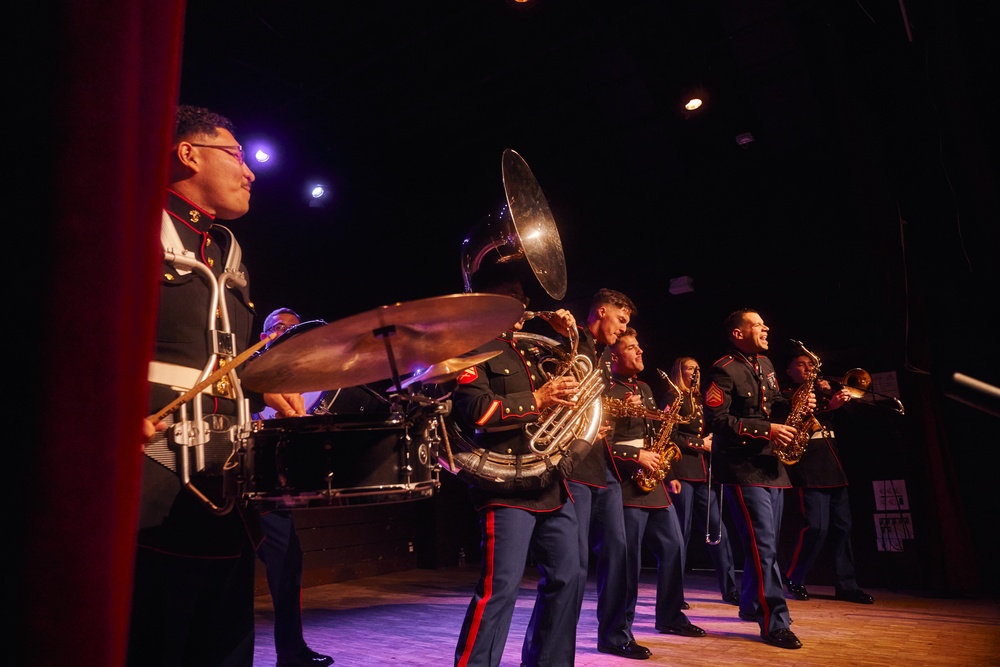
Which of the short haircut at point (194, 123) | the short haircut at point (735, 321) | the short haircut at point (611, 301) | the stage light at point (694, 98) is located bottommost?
the short haircut at point (194, 123)

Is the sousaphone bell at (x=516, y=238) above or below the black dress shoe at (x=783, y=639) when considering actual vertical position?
above

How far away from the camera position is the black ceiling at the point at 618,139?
19.8 feet

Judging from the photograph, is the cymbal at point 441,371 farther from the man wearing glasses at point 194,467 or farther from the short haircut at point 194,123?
the short haircut at point 194,123

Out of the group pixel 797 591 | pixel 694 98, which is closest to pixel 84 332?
pixel 797 591

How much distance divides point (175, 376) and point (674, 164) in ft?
25.5

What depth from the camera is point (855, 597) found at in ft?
20.3

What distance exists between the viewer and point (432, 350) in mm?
2006

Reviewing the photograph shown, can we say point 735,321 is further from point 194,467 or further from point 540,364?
point 194,467

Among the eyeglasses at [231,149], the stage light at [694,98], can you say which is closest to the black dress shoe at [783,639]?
the eyeglasses at [231,149]

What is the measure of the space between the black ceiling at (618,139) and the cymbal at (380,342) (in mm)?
4345

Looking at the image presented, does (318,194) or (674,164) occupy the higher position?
(674,164)

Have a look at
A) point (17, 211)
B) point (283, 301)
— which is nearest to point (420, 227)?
point (283, 301)

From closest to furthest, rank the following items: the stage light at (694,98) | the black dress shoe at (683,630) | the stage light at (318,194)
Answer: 1. the black dress shoe at (683,630)
2. the stage light at (694,98)
3. the stage light at (318,194)

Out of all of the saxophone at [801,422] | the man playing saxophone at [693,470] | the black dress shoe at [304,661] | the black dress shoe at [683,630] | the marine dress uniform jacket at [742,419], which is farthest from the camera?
the man playing saxophone at [693,470]
